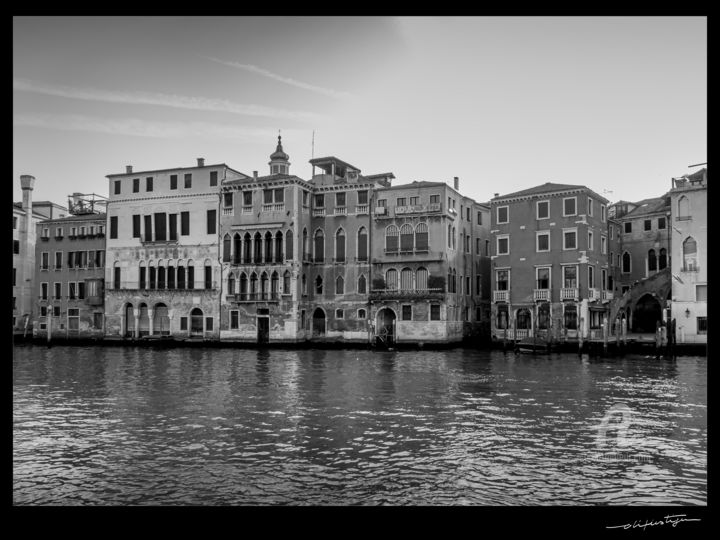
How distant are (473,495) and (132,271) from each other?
127 ft

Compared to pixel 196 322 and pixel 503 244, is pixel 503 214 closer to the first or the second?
pixel 503 244

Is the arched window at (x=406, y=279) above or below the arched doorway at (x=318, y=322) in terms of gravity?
above

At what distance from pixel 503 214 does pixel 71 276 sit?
2930 centimetres

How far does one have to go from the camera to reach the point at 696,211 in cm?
3306

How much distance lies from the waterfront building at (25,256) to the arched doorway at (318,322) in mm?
22036

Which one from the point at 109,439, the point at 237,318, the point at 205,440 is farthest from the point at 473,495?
the point at 237,318

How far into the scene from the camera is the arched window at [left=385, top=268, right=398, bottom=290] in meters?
38.1

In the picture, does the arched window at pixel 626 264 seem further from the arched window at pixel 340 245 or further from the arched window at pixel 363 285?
the arched window at pixel 340 245

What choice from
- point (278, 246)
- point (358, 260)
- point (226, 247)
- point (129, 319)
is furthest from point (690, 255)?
point (129, 319)

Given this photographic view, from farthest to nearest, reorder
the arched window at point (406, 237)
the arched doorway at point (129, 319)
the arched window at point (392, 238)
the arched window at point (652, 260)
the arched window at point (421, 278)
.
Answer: the arched doorway at point (129, 319)
the arched window at point (652, 260)
the arched window at point (392, 238)
the arched window at point (406, 237)
the arched window at point (421, 278)

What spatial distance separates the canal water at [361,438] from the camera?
828 centimetres
